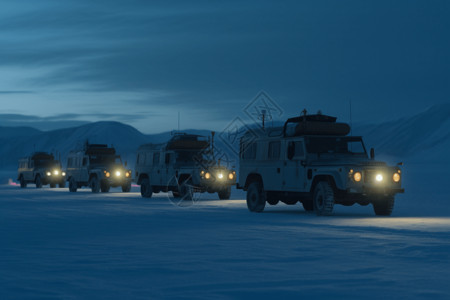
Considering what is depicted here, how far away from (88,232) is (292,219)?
619 centimetres

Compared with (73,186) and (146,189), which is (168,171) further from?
(73,186)

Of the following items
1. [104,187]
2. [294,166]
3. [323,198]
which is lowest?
[323,198]

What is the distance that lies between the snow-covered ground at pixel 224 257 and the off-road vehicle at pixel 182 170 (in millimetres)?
9926

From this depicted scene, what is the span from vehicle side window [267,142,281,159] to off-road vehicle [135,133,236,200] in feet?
24.6

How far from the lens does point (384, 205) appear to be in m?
21.1

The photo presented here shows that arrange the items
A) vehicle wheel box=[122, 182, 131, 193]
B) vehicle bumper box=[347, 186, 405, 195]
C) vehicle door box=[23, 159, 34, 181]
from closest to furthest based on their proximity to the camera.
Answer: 1. vehicle bumper box=[347, 186, 405, 195]
2. vehicle wheel box=[122, 182, 131, 193]
3. vehicle door box=[23, 159, 34, 181]

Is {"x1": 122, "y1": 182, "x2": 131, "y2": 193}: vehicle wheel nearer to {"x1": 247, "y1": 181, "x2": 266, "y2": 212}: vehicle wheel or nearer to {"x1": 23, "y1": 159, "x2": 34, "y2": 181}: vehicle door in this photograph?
{"x1": 23, "y1": 159, "x2": 34, "y2": 181}: vehicle door

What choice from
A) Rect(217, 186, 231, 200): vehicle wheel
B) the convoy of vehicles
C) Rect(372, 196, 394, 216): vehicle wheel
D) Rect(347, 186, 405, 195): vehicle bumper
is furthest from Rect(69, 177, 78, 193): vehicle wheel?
Rect(347, 186, 405, 195): vehicle bumper

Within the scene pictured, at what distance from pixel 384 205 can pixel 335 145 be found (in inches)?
87.1

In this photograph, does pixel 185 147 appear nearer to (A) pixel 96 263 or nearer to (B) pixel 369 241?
(B) pixel 369 241

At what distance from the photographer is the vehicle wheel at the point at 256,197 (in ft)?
75.5

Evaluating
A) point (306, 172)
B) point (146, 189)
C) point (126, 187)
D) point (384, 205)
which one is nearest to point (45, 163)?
point (126, 187)

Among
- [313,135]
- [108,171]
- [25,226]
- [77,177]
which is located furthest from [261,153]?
[77,177]

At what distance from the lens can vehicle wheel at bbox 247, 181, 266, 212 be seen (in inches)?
906
